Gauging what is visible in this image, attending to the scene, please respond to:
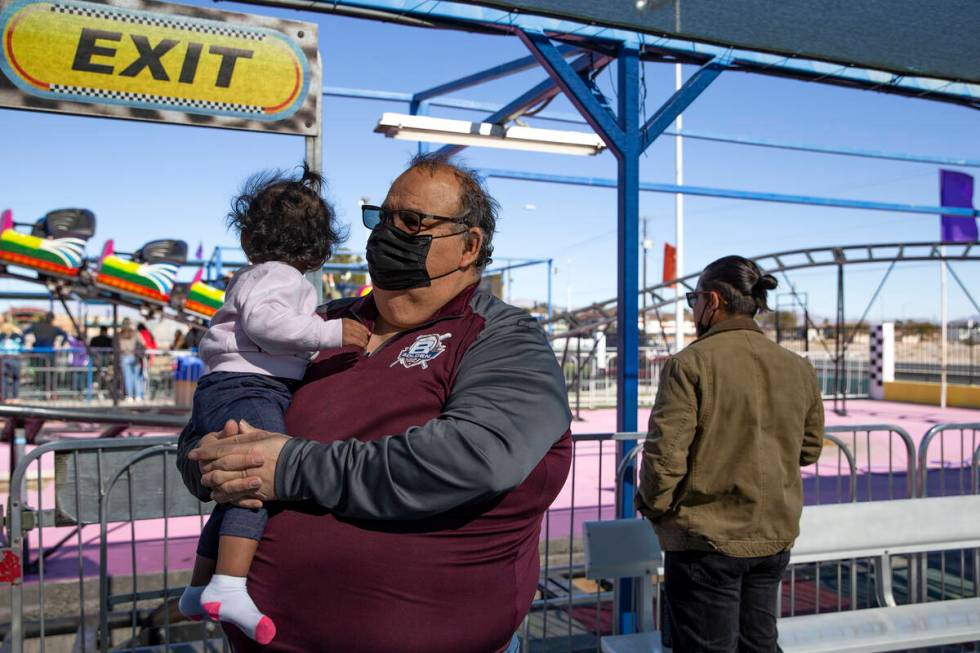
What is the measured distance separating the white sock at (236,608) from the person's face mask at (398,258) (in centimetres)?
79

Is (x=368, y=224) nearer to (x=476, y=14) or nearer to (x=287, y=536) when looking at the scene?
(x=287, y=536)

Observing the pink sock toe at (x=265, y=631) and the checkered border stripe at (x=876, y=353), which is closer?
the pink sock toe at (x=265, y=631)

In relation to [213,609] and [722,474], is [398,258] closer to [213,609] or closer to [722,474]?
[213,609]

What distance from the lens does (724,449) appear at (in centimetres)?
275

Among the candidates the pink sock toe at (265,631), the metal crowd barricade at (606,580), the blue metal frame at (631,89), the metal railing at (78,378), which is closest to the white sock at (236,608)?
the pink sock toe at (265,631)

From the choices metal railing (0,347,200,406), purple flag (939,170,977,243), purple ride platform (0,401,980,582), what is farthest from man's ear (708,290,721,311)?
metal railing (0,347,200,406)

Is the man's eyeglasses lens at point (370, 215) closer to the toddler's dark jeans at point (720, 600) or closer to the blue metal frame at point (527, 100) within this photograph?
the toddler's dark jeans at point (720, 600)

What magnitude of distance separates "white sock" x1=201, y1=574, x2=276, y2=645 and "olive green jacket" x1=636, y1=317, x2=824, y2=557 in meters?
1.47

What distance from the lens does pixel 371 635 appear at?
163 centimetres

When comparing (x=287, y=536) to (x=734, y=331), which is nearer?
(x=287, y=536)

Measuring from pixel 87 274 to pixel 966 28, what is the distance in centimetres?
1311

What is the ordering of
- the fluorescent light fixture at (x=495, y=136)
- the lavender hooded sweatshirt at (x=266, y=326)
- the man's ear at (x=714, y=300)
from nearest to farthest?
the lavender hooded sweatshirt at (x=266, y=326) < the man's ear at (x=714, y=300) < the fluorescent light fixture at (x=495, y=136)

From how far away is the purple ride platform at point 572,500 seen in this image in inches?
234

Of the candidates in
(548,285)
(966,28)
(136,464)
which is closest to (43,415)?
(136,464)
